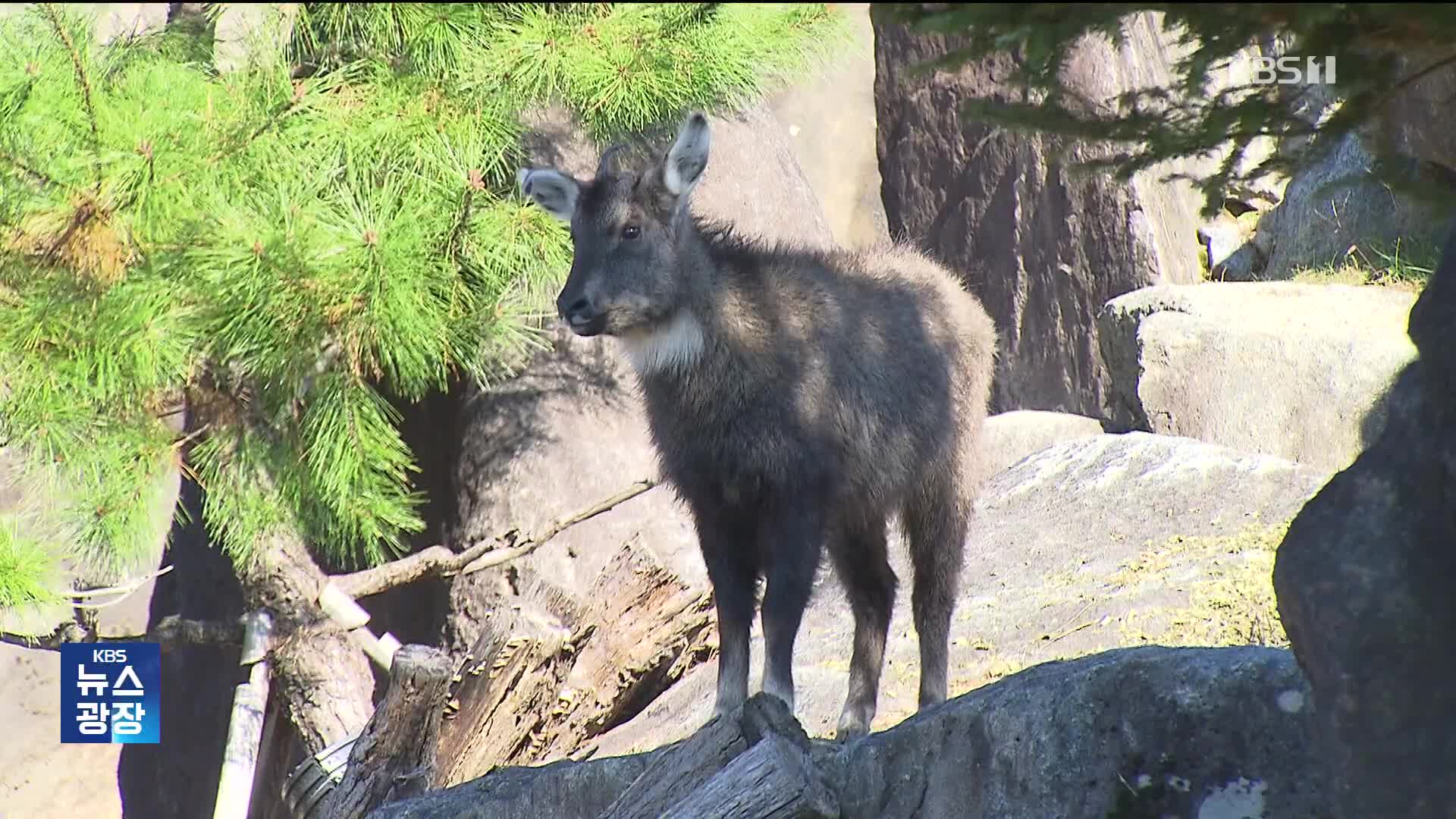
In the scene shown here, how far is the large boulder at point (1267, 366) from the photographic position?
7.50 m

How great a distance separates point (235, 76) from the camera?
589 centimetres

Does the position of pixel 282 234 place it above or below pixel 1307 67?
below

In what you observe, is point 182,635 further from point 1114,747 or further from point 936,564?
point 1114,747

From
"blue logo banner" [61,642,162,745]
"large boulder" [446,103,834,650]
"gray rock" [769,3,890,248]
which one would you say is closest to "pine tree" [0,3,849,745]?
"blue logo banner" [61,642,162,745]

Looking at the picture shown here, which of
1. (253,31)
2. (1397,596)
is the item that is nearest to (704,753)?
(1397,596)

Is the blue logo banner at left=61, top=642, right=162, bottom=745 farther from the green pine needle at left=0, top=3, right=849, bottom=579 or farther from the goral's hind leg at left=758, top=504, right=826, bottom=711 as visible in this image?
the goral's hind leg at left=758, top=504, right=826, bottom=711

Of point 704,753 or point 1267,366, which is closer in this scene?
point 704,753

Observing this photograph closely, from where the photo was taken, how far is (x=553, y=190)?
448cm

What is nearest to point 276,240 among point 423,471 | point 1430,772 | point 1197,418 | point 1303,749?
point 423,471

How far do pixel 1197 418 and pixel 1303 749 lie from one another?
15.9 ft

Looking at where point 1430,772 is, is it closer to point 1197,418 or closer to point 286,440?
point 286,440

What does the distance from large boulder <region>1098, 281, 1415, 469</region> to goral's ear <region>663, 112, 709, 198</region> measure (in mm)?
4103

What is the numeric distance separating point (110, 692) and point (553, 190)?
3022 millimetres

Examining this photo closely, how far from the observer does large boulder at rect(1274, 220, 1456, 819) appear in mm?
2516
